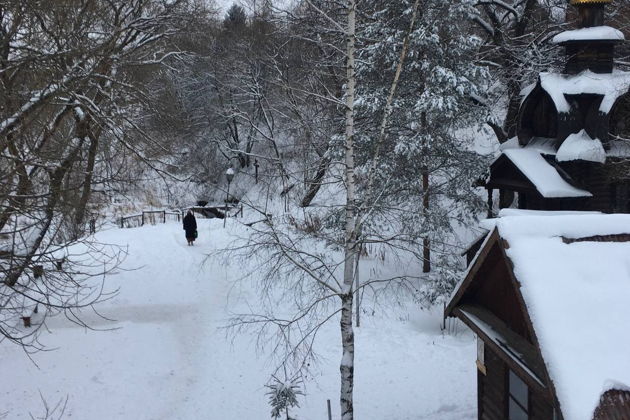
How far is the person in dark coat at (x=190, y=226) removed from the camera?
2103cm

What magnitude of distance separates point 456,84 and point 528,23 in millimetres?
8431

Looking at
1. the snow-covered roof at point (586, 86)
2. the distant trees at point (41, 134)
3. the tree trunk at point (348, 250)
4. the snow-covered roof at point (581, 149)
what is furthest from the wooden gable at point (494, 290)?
the snow-covered roof at point (586, 86)

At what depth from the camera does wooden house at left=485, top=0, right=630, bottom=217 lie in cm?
1181

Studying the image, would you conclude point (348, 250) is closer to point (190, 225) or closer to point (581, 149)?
point (581, 149)

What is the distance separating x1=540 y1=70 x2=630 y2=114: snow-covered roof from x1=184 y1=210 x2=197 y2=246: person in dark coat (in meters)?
13.6

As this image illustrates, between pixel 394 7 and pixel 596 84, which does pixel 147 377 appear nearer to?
pixel 394 7

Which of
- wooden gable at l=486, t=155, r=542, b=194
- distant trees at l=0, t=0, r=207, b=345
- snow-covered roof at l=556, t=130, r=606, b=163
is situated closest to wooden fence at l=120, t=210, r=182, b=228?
distant trees at l=0, t=0, r=207, b=345

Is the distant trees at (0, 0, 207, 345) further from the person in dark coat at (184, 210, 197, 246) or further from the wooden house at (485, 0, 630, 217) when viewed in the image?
the person in dark coat at (184, 210, 197, 246)

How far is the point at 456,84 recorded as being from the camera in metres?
13.4

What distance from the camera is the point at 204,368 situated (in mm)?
12000

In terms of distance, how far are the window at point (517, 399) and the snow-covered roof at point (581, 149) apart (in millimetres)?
6270

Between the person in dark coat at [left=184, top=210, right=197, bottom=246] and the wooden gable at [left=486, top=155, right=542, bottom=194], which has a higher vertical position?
the wooden gable at [left=486, top=155, right=542, bottom=194]

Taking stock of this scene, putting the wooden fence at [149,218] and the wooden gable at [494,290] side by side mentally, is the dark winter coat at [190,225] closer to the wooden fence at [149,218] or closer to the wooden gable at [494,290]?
the wooden fence at [149,218]

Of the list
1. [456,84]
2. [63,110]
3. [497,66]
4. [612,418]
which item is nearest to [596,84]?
[456,84]
